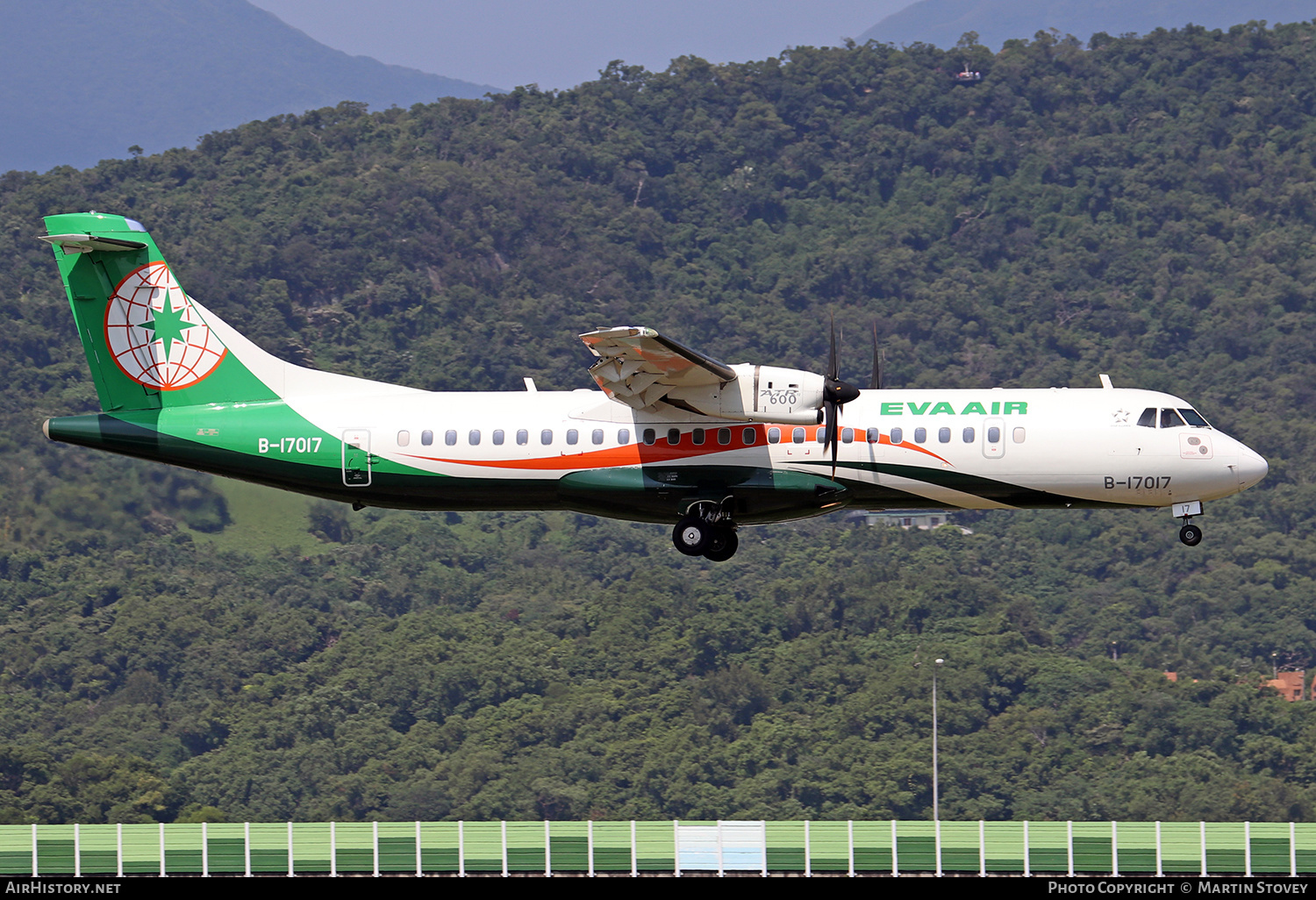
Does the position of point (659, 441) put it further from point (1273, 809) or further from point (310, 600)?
point (310, 600)

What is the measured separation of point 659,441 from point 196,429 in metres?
9.36

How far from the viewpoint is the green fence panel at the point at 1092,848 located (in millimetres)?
38438

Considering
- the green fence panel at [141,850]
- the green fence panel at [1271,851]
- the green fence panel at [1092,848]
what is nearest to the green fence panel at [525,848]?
the green fence panel at [141,850]

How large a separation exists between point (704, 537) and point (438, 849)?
33.2 ft

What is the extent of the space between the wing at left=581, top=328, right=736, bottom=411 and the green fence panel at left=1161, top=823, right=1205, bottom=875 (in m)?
13.6

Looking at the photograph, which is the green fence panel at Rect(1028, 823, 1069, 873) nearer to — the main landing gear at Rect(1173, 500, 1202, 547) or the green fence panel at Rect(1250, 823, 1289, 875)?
the green fence panel at Rect(1250, 823, 1289, 875)

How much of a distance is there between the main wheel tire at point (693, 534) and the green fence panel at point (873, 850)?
797 centimetres

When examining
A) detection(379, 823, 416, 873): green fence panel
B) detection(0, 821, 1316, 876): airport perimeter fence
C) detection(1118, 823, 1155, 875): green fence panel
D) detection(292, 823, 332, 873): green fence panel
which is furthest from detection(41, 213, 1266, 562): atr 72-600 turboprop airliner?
detection(292, 823, 332, 873): green fence panel

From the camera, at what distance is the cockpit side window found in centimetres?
3441

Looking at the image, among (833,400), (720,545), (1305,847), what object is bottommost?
(1305,847)

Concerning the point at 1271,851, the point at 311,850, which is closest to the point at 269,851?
the point at 311,850

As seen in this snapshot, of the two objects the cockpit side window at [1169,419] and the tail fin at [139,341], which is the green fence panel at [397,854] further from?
the cockpit side window at [1169,419]

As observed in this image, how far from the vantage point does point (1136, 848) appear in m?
39.0

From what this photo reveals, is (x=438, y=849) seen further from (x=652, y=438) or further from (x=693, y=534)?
(x=652, y=438)
